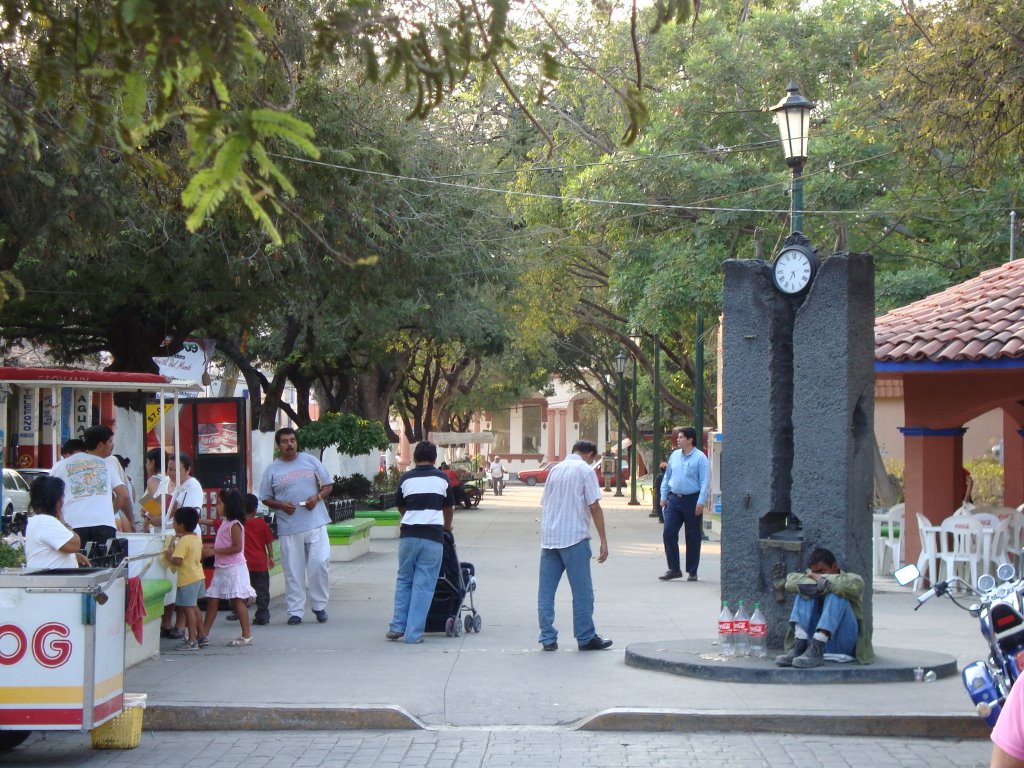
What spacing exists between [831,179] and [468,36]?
16.7m

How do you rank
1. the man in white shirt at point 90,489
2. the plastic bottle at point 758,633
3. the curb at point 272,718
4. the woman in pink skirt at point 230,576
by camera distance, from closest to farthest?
the curb at point 272,718, the plastic bottle at point 758,633, the man in white shirt at point 90,489, the woman in pink skirt at point 230,576

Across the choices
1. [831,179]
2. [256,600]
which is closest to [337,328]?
[831,179]

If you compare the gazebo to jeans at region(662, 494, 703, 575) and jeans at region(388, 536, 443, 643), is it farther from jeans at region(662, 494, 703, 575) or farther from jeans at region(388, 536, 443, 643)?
jeans at region(388, 536, 443, 643)

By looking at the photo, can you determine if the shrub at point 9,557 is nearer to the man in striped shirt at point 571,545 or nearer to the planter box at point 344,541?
the man in striped shirt at point 571,545

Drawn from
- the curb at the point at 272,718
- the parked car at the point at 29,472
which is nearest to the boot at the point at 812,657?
the curb at the point at 272,718

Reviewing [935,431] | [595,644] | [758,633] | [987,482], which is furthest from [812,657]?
[987,482]

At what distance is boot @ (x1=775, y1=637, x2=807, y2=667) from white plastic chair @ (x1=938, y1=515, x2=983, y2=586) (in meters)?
5.78

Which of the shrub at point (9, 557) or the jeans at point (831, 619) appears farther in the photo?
the shrub at point (9, 557)

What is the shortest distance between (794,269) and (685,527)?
274 inches

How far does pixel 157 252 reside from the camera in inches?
609

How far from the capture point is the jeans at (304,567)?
12.1 m

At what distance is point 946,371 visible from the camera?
14.0 m

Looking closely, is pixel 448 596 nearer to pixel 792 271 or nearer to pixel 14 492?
pixel 792 271

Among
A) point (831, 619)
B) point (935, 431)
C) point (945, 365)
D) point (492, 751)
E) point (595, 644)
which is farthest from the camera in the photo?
point (935, 431)
